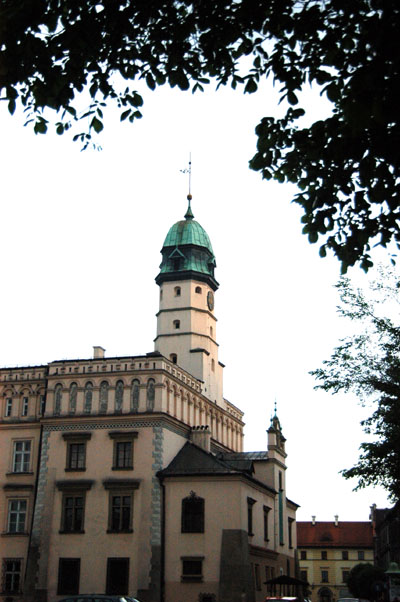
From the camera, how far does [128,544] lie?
4206 cm

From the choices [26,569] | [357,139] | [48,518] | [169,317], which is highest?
[169,317]

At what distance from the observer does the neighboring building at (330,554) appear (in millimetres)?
104938

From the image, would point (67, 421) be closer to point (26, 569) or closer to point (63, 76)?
point (26, 569)

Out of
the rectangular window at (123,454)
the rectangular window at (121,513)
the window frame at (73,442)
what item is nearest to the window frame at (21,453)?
the window frame at (73,442)

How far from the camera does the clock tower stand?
54.1m

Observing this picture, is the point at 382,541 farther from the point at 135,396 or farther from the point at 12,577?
the point at 12,577

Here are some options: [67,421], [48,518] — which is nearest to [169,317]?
[67,421]

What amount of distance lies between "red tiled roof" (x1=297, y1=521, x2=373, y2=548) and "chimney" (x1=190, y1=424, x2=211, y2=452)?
6633 centimetres

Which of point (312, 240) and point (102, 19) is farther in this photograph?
point (312, 240)

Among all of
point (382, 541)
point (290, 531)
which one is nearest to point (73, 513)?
point (290, 531)

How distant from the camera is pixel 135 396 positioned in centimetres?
4472

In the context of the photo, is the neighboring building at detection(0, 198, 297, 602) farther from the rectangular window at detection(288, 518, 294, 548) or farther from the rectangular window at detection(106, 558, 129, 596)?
the rectangular window at detection(288, 518, 294, 548)

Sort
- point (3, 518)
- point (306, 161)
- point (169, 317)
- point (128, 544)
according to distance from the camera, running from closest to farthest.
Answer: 1. point (306, 161)
2. point (128, 544)
3. point (3, 518)
4. point (169, 317)

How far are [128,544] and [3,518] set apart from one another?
26.1ft
